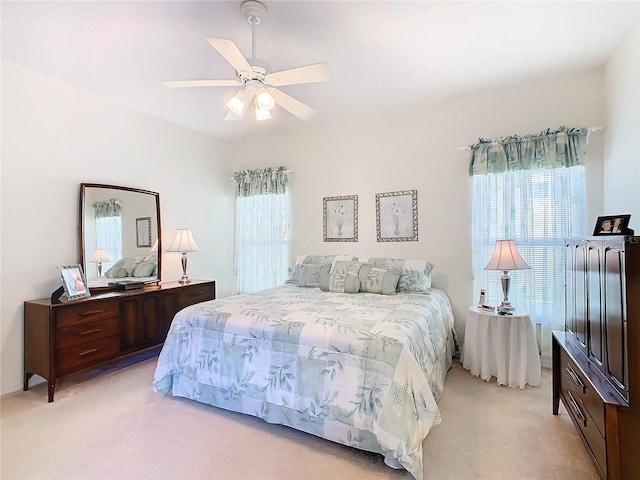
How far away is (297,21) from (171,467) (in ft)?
9.45

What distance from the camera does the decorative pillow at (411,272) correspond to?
3246 mm

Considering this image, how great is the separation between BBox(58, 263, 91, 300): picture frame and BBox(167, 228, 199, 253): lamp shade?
1034 mm

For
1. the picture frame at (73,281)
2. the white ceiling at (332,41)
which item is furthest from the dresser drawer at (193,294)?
the white ceiling at (332,41)

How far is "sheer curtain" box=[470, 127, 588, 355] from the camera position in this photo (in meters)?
2.98

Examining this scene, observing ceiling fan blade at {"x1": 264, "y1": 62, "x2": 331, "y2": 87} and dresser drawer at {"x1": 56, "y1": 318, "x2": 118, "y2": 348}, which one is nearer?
ceiling fan blade at {"x1": 264, "y1": 62, "x2": 331, "y2": 87}

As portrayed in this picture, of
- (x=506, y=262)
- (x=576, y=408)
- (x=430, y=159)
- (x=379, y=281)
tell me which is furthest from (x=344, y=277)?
(x=576, y=408)

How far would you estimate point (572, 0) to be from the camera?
6.73ft

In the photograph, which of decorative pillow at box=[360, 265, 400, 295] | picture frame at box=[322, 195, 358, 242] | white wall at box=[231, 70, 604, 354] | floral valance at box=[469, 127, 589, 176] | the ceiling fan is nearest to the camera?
the ceiling fan

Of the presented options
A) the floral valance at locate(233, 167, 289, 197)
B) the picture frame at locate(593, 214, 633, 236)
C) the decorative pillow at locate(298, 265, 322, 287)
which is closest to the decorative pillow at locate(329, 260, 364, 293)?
the decorative pillow at locate(298, 265, 322, 287)

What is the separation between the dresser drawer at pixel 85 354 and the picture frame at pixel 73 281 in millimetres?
440

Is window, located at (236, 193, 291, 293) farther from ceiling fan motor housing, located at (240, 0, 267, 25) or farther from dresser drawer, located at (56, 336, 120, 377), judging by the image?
ceiling fan motor housing, located at (240, 0, 267, 25)

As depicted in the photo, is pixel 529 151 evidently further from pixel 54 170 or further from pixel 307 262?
pixel 54 170

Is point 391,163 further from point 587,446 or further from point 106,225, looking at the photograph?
point 106,225

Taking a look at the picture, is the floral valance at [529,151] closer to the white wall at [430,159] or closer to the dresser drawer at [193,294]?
the white wall at [430,159]
